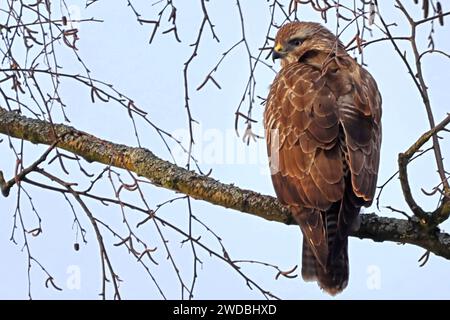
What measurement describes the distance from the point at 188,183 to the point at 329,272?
2.59 ft

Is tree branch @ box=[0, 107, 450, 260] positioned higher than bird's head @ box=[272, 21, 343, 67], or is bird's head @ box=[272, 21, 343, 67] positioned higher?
bird's head @ box=[272, 21, 343, 67]

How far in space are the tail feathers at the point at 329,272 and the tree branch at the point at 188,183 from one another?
0.51ft

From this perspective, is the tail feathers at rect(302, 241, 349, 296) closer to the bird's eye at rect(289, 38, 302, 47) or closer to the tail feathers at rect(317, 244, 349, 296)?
the tail feathers at rect(317, 244, 349, 296)

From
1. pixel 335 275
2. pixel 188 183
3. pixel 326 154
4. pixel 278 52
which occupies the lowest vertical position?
pixel 335 275

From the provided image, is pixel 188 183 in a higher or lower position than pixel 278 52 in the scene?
lower

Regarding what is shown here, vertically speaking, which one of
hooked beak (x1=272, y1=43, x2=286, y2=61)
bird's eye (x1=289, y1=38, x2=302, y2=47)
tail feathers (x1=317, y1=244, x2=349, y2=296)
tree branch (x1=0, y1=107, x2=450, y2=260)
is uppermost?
bird's eye (x1=289, y1=38, x2=302, y2=47)

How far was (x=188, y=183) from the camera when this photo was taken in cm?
379

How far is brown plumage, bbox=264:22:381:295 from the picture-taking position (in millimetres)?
3736

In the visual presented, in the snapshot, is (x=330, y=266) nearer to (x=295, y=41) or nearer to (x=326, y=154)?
(x=326, y=154)

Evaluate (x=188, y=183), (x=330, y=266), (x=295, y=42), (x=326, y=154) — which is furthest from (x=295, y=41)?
(x=330, y=266)

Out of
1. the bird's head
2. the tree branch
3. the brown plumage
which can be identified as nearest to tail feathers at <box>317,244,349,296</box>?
the brown plumage

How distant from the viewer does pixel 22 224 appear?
12.1 feet
